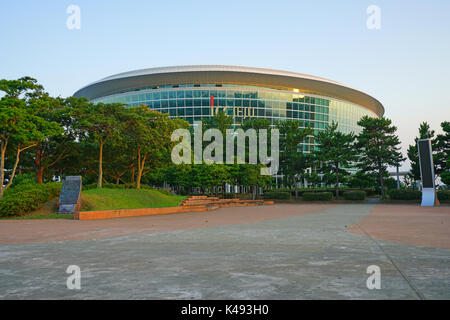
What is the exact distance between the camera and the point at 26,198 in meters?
19.8

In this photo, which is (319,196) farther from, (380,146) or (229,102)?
(229,102)

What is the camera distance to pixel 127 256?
7914mm

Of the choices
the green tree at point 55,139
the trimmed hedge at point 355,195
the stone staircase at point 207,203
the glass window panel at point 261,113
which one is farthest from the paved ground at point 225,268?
the glass window panel at point 261,113

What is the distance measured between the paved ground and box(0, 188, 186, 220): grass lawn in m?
9.80

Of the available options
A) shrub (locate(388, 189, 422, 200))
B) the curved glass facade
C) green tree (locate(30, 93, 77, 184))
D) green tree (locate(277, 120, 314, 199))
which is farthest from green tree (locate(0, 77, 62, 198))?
the curved glass facade

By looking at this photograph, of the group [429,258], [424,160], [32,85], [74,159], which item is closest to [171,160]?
[74,159]

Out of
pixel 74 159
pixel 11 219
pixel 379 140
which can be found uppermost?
pixel 379 140

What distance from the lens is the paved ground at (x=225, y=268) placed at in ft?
15.9

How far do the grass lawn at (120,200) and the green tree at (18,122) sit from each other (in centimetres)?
473

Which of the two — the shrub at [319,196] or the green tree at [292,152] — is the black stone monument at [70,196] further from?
the shrub at [319,196]

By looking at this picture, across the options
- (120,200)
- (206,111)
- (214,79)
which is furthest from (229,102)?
(120,200)
